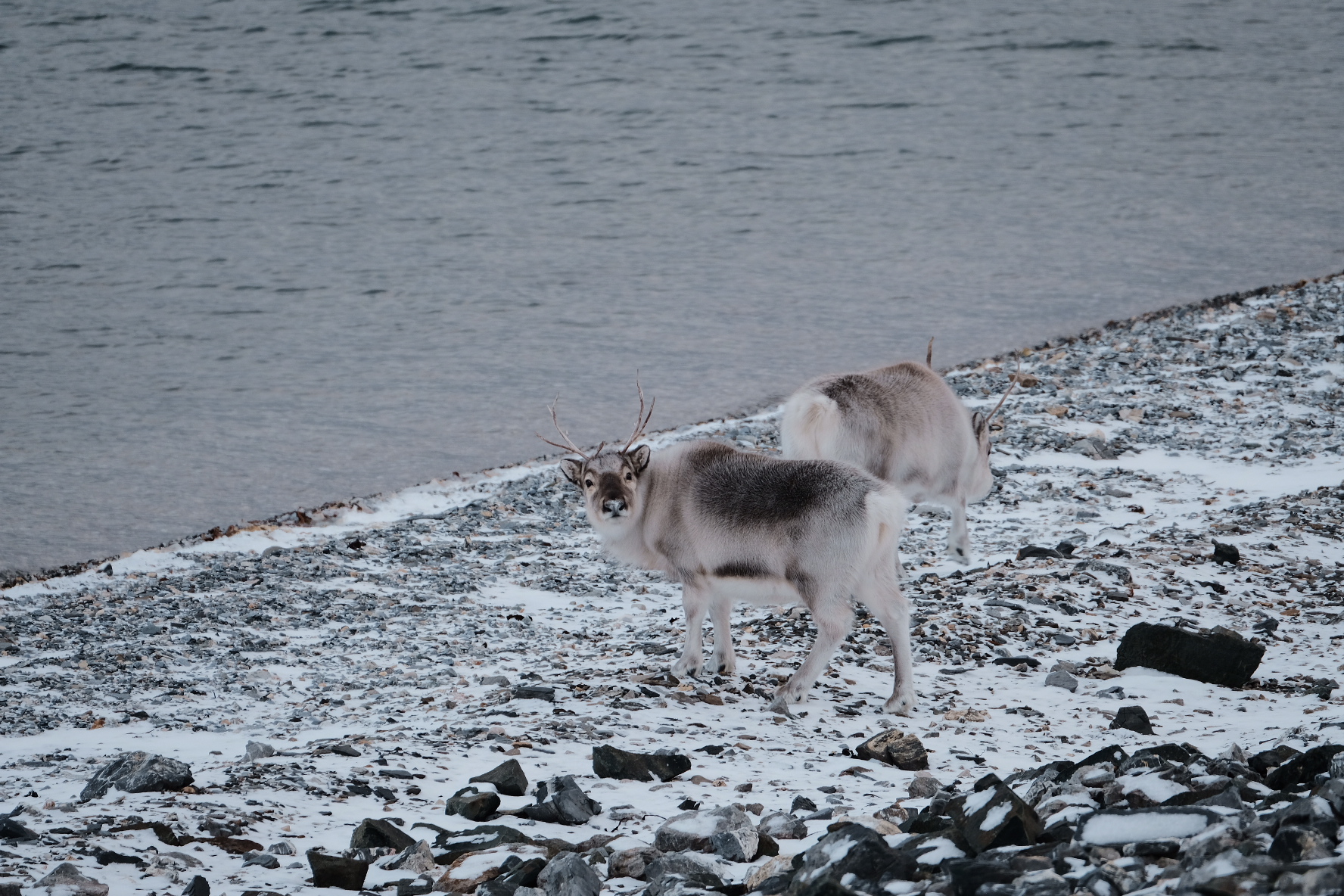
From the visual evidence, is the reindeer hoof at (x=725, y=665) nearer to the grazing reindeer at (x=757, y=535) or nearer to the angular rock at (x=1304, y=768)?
→ the grazing reindeer at (x=757, y=535)

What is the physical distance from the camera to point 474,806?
195 inches

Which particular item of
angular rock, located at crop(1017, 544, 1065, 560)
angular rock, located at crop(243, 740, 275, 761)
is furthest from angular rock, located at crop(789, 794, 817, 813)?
angular rock, located at crop(1017, 544, 1065, 560)

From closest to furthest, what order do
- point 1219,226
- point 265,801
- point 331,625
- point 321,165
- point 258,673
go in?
point 265,801
point 258,673
point 331,625
point 1219,226
point 321,165

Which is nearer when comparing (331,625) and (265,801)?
(265,801)

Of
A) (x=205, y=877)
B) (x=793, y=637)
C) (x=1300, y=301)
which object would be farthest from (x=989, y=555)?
(x=1300, y=301)

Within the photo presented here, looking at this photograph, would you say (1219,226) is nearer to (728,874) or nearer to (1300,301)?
(1300,301)

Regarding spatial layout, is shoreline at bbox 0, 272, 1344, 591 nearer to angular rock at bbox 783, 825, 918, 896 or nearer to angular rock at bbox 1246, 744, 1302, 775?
angular rock at bbox 783, 825, 918, 896

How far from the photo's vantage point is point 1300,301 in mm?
14766

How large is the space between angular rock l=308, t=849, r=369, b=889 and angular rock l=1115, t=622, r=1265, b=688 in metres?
3.92

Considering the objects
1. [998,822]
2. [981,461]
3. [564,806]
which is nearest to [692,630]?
[564,806]

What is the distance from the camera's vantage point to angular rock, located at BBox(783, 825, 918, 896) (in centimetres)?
383

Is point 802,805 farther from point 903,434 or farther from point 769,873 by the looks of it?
point 903,434

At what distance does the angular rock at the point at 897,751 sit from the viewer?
5.52 meters

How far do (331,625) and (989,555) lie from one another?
13.7 ft
